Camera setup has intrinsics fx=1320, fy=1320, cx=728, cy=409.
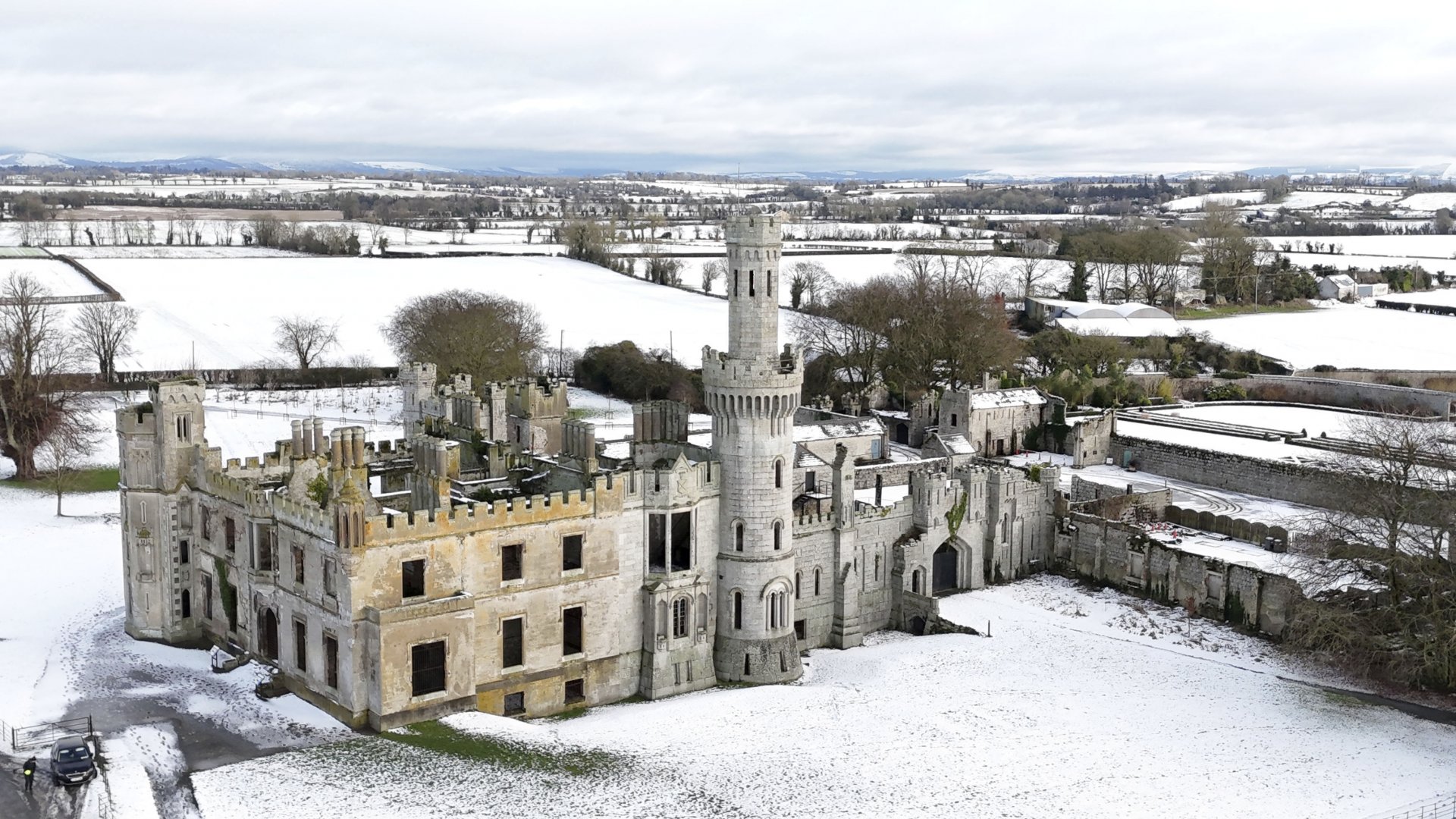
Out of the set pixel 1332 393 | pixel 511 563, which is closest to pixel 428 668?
pixel 511 563

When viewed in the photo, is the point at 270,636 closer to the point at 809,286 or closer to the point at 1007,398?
the point at 1007,398

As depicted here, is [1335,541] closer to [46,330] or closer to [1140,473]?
[1140,473]

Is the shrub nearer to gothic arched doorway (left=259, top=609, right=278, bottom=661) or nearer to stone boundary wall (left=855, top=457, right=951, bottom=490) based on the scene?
stone boundary wall (left=855, top=457, right=951, bottom=490)

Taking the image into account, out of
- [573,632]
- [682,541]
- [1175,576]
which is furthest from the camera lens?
[1175,576]

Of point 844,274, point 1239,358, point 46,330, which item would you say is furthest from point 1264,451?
point 844,274

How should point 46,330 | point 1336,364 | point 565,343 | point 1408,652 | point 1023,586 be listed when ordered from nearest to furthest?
point 1408,652, point 1023,586, point 46,330, point 1336,364, point 565,343

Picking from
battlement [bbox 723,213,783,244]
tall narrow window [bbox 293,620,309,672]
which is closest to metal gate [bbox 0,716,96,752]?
tall narrow window [bbox 293,620,309,672]

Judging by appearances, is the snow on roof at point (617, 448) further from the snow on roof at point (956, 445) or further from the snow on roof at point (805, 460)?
the snow on roof at point (956, 445)
